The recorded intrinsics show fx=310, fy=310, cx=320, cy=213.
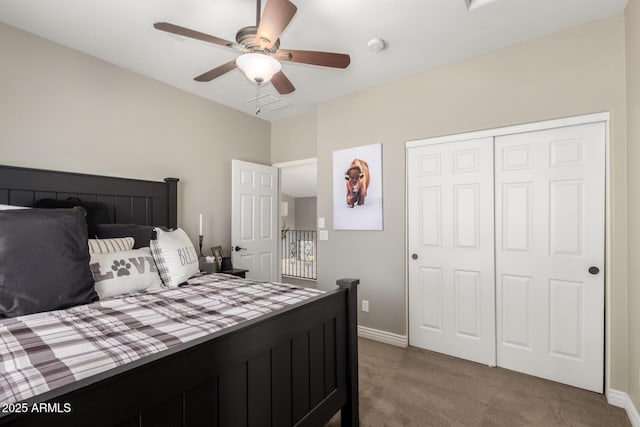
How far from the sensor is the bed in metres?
0.73

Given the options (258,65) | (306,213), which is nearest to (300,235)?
(306,213)

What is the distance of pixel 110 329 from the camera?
1321 mm

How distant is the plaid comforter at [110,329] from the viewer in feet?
3.11

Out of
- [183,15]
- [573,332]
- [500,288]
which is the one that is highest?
[183,15]

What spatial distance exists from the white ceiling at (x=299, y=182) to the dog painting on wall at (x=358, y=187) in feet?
12.0

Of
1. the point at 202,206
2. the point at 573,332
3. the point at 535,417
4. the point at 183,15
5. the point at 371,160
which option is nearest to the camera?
the point at 535,417

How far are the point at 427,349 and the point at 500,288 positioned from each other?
2.92ft

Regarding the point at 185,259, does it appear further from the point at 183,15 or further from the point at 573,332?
the point at 573,332

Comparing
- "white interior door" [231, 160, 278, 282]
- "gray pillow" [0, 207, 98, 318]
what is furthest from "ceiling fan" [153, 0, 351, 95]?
"white interior door" [231, 160, 278, 282]

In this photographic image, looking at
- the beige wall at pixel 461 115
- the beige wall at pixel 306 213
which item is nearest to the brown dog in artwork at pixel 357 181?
the beige wall at pixel 461 115

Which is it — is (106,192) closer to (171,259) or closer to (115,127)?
(115,127)

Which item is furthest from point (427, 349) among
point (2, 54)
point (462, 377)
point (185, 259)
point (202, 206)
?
point (2, 54)

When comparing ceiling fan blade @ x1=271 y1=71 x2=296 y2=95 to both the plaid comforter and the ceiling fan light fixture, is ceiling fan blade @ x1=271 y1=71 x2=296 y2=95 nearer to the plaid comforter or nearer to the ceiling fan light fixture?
the ceiling fan light fixture

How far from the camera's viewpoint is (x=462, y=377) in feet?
7.97
